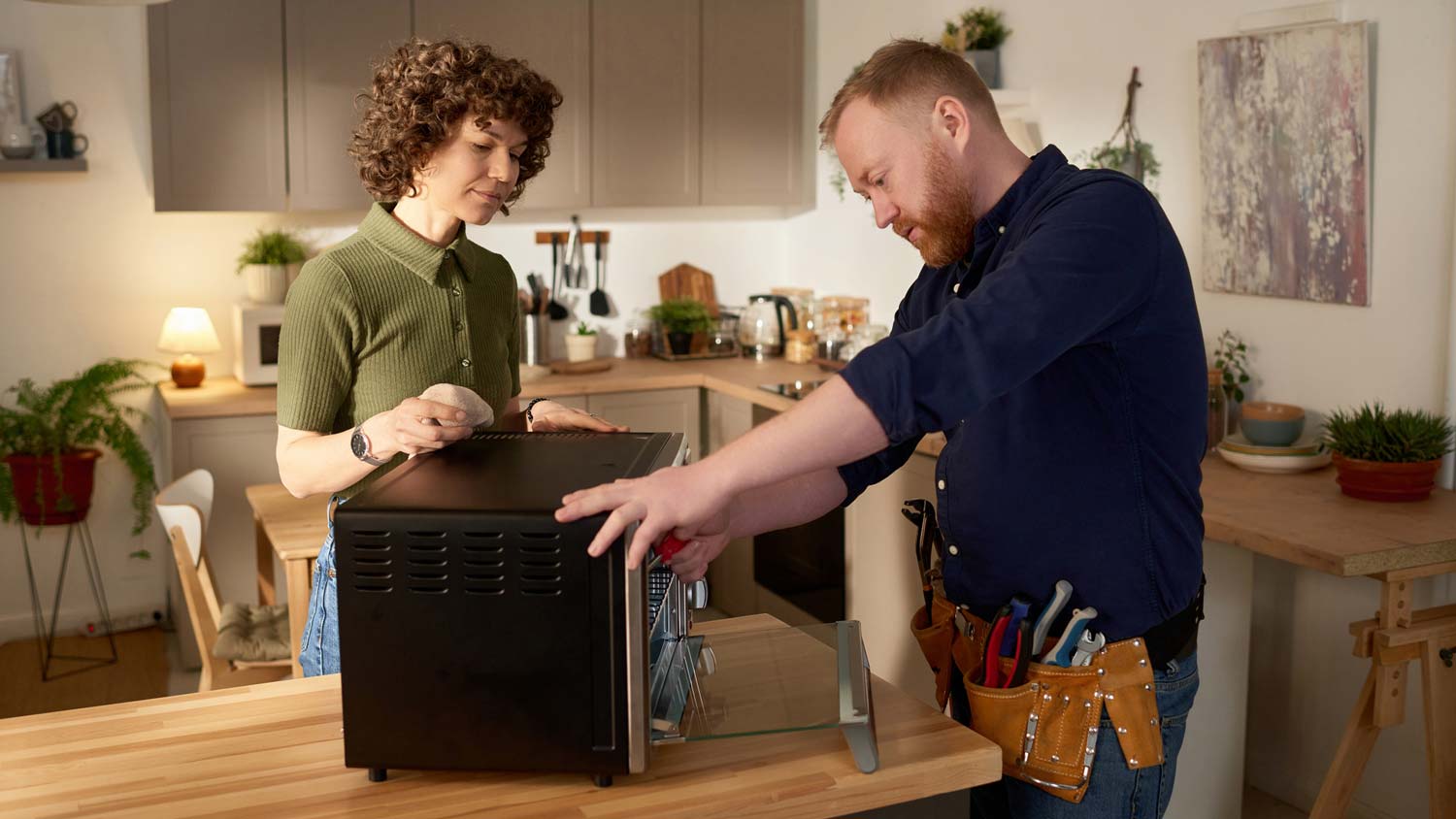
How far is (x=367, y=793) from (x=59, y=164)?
372 centimetres

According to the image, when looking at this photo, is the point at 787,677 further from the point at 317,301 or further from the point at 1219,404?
the point at 1219,404

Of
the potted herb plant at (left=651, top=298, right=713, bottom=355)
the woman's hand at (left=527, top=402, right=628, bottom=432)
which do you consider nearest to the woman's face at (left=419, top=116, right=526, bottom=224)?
the woman's hand at (left=527, top=402, right=628, bottom=432)

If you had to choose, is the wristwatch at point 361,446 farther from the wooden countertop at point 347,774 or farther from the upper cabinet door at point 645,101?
the upper cabinet door at point 645,101

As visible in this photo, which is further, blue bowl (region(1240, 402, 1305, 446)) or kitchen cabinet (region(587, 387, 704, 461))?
kitchen cabinet (region(587, 387, 704, 461))

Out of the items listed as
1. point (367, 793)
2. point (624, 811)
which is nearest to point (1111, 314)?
point (624, 811)

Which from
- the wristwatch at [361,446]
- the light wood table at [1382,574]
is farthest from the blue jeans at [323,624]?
the light wood table at [1382,574]

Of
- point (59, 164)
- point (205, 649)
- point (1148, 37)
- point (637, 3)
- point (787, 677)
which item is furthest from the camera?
point (637, 3)

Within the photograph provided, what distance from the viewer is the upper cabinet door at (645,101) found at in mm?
4906

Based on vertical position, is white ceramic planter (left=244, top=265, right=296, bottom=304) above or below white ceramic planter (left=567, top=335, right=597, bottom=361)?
above

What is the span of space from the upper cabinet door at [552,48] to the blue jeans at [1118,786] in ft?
11.3

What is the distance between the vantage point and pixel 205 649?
123 inches

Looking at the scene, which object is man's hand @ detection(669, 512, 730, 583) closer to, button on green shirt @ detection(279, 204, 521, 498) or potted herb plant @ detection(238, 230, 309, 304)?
button on green shirt @ detection(279, 204, 521, 498)

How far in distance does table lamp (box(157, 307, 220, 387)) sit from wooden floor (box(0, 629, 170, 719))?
945 millimetres

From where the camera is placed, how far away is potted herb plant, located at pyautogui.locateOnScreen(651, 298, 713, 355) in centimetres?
519
